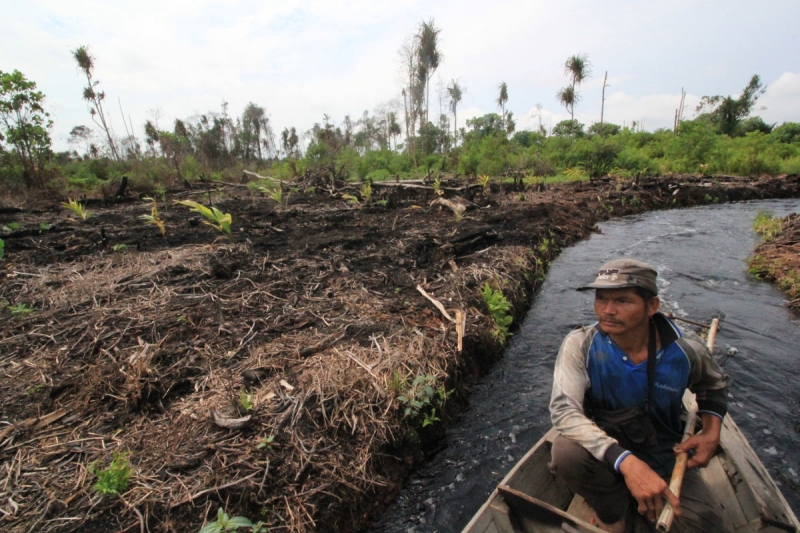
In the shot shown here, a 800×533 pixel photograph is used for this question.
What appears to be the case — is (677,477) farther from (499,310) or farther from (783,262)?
(783,262)

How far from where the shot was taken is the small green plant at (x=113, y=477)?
6.84 feet

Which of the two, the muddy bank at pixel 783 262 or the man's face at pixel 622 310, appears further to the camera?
the muddy bank at pixel 783 262

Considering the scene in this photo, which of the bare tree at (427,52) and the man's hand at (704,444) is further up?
the bare tree at (427,52)

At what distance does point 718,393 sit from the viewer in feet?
6.38

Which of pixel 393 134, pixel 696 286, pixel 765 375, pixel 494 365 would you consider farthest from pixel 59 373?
pixel 393 134

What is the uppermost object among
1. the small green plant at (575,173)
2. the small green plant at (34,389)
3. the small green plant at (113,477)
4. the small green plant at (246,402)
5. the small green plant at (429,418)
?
the small green plant at (575,173)

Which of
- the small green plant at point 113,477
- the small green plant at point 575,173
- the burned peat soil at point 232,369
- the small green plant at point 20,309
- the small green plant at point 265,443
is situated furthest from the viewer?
the small green plant at point 575,173

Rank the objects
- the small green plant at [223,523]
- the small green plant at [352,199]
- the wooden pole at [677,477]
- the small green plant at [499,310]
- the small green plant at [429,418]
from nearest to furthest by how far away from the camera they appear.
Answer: the wooden pole at [677,477] < the small green plant at [223,523] < the small green plant at [429,418] < the small green plant at [499,310] < the small green plant at [352,199]

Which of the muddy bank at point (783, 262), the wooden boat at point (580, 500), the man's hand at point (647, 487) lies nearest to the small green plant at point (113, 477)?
the wooden boat at point (580, 500)

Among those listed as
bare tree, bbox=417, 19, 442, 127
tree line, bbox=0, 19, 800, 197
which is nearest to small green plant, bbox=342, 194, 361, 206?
tree line, bbox=0, 19, 800, 197

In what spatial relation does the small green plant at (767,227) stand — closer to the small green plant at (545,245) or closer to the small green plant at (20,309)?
the small green plant at (545,245)

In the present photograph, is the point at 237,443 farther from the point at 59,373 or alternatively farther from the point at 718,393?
the point at 718,393

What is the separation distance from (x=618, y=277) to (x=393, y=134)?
42.9 meters

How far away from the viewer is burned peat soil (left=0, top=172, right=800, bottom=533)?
7.20 feet
